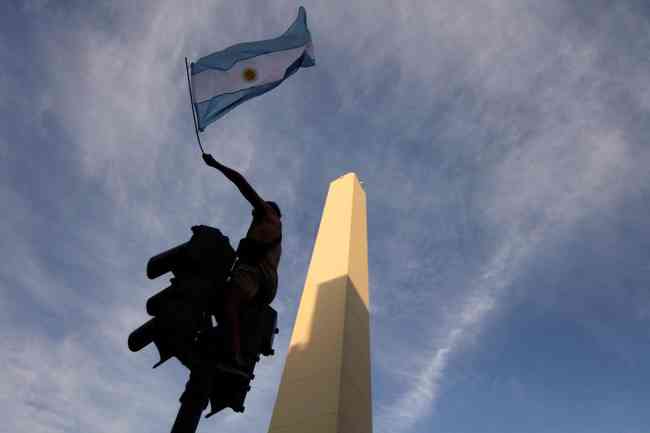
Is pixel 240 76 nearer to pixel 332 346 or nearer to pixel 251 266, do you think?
pixel 251 266

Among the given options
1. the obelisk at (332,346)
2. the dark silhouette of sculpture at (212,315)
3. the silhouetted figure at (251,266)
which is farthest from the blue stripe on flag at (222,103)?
the obelisk at (332,346)

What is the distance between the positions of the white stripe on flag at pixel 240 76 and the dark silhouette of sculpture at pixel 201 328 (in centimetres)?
197

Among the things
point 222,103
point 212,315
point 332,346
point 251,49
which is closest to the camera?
point 212,315

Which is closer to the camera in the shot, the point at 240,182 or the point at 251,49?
the point at 240,182

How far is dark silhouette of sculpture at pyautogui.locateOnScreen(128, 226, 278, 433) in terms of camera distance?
2.00m

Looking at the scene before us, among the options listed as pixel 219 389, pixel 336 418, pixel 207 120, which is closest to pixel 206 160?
pixel 207 120

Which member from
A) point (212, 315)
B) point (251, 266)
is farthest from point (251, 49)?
point (212, 315)

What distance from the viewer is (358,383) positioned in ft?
28.8

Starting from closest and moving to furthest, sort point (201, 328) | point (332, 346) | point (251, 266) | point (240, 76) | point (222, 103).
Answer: point (201, 328)
point (251, 266)
point (222, 103)
point (240, 76)
point (332, 346)

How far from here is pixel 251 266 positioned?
257 centimetres

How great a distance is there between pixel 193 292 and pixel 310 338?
25.5 ft

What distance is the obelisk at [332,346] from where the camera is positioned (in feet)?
26.2

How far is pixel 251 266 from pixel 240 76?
7.48ft

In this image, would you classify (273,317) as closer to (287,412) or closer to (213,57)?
(213,57)
